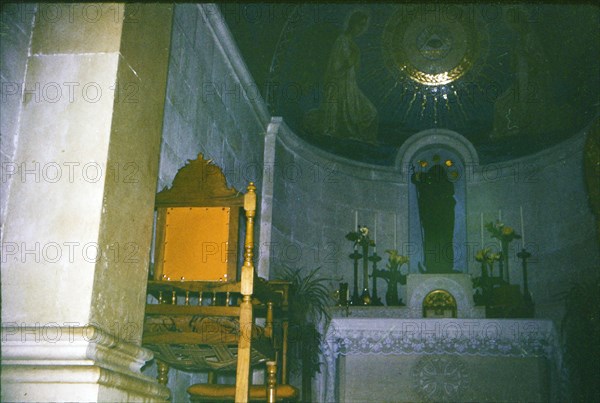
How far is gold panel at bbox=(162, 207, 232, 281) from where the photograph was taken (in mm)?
3717

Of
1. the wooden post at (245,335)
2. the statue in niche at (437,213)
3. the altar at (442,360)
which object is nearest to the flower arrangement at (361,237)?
the statue in niche at (437,213)

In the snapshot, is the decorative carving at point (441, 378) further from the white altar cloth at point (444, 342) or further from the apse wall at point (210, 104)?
the apse wall at point (210, 104)

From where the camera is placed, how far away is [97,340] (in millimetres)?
2520

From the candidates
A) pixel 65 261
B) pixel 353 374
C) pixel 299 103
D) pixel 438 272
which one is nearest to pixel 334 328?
pixel 353 374

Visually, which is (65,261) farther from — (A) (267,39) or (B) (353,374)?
(A) (267,39)

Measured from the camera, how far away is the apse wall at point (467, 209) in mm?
7898

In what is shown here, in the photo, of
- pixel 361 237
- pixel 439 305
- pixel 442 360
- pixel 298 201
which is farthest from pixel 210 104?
pixel 439 305

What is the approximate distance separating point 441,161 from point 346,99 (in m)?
1.61

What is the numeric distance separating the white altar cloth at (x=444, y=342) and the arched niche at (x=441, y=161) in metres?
2.72

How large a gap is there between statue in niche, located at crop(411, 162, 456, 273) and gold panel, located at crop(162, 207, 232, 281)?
5213mm

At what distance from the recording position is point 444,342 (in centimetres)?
600

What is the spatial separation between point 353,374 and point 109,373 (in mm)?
3889

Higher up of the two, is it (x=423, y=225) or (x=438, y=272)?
(x=423, y=225)

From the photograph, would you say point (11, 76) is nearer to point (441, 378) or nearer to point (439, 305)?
point (441, 378)
